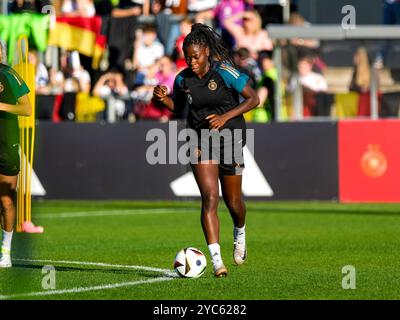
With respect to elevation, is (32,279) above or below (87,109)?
below

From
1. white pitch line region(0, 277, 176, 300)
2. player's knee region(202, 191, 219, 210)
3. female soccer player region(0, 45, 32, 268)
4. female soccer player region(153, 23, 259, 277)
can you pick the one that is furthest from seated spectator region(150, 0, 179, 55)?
white pitch line region(0, 277, 176, 300)

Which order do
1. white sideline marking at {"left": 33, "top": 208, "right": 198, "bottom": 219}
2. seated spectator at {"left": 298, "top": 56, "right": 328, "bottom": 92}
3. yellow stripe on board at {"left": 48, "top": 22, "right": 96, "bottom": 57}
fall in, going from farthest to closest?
yellow stripe on board at {"left": 48, "top": 22, "right": 96, "bottom": 57}
seated spectator at {"left": 298, "top": 56, "right": 328, "bottom": 92}
white sideline marking at {"left": 33, "top": 208, "right": 198, "bottom": 219}

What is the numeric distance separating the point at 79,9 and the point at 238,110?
1344 centimetres

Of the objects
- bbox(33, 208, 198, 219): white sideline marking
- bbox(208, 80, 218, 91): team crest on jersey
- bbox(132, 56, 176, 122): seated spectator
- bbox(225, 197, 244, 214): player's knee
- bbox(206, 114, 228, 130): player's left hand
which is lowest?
bbox(33, 208, 198, 219): white sideline marking

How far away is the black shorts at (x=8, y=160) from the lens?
37.4 ft

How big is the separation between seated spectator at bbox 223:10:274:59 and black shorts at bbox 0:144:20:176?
10.9 meters

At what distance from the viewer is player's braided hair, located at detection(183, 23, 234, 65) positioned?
10.7 m

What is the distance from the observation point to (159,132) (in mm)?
20766

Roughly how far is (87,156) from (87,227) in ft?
15.7

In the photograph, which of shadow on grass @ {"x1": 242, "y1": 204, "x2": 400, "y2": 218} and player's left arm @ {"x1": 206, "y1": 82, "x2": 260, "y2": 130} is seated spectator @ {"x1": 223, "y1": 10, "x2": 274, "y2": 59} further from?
player's left arm @ {"x1": 206, "y1": 82, "x2": 260, "y2": 130}

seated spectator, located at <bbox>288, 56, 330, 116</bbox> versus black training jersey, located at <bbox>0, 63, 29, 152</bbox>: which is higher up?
seated spectator, located at <bbox>288, 56, 330, 116</bbox>

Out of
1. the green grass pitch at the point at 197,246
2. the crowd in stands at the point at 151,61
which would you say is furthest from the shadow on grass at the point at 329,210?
the crowd in stands at the point at 151,61
